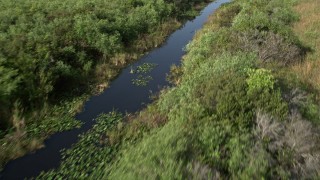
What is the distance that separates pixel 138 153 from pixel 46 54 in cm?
875

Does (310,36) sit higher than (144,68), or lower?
lower

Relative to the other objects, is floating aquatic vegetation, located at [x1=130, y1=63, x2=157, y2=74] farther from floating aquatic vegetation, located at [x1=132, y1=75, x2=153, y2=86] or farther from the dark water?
floating aquatic vegetation, located at [x1=132, y1=75, x2=153, y2=86]

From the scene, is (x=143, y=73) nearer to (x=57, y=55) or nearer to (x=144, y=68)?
(x=144, y=68)

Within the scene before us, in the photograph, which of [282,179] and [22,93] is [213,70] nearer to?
[282,179]

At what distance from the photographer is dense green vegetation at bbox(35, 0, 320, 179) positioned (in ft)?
26.8

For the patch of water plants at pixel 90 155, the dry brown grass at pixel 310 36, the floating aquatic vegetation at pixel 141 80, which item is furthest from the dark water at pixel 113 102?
the dry brown grass at pixel 310 36

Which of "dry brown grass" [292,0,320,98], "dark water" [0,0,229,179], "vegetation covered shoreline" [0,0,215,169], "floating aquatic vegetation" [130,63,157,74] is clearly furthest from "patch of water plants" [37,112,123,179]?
"dry brown grass" [292,0,320,98]

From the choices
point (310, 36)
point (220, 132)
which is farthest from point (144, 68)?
point (310, 36)

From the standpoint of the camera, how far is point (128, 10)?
85.4ft

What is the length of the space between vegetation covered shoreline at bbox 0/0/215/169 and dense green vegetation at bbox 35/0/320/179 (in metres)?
2.03

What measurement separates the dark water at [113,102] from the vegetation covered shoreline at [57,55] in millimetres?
358

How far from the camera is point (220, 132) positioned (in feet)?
30.5

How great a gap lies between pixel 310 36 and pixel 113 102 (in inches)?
538

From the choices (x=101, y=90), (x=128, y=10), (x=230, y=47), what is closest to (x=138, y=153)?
(x=101, y=90)
